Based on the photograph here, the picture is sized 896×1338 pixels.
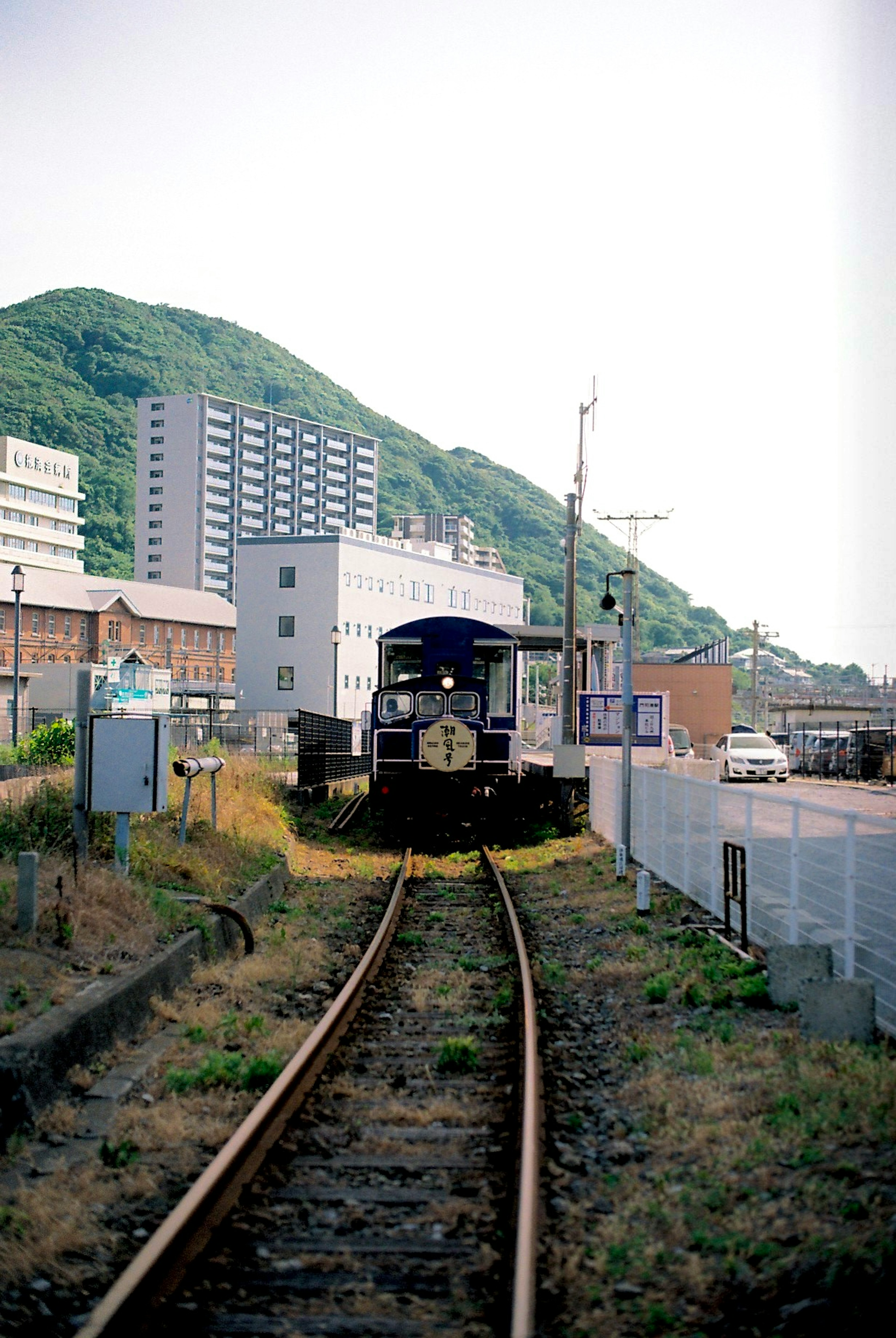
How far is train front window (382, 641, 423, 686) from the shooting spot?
22703 millimetres

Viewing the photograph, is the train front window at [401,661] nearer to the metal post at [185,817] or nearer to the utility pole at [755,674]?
the metal post at [185,817]

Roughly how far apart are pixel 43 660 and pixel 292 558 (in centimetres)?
1949

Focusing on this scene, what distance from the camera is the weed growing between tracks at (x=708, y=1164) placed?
Answer: 4410 millimetres

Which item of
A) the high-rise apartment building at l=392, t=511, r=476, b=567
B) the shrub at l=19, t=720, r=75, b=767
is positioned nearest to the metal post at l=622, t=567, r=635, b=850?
the shrub at l=19, t=720, r=75, b=767

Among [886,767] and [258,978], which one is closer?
[258,978]

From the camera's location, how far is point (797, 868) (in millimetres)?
9445

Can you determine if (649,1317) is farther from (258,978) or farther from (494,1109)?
(258,978)

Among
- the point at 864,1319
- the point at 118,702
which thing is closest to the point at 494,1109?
the point at 864,1319

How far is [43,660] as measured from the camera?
256 ft

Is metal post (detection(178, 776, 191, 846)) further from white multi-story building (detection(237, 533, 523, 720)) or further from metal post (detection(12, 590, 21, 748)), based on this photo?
white multi-story building (detection(237, 533, 523, 720))

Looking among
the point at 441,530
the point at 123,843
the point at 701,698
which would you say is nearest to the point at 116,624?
the point at 701,698

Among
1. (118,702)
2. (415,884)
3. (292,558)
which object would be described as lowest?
(415,884)

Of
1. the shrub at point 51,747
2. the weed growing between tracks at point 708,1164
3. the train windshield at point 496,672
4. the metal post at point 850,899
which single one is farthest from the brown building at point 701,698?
the metal post at point 850,899

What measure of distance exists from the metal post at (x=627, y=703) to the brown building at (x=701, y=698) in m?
41.3
